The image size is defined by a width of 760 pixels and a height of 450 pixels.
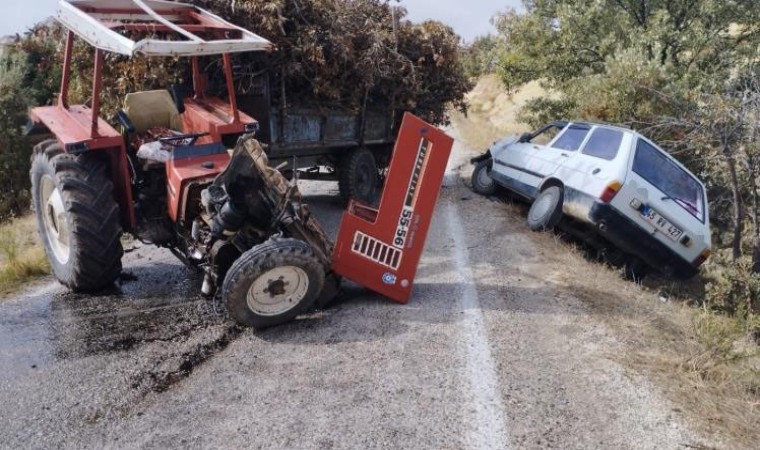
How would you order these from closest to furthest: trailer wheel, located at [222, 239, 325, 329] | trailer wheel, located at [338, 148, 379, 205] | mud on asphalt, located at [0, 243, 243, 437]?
mud on asphalt, located at [0, 243, 243, 437]
trailer wheel, located at [222, 239, 325, 329]
trailer wheel, located at [338, 148, 379, 205]

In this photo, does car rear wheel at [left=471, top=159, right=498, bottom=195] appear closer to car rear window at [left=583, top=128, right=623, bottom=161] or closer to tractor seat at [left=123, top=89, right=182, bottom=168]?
car rear window at [left=583, top=128, right=623, bottom=161]

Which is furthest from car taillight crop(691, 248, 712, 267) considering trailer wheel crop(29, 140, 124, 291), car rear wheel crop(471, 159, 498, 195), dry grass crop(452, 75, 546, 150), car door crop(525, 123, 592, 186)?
dry grass crop(452, 75, 546, 150)

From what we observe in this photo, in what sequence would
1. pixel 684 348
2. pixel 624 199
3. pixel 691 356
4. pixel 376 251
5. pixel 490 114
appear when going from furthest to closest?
pixel 490 114 < pixel 624 199 < pixel 376 251 < pixel 684 348 < pixel 691 356

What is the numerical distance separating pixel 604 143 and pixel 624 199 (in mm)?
1187

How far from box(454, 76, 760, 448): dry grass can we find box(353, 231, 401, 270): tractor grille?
6.15ft

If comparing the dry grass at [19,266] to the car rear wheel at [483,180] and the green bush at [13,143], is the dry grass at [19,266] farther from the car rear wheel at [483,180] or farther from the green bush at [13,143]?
the green bush at [13,143]

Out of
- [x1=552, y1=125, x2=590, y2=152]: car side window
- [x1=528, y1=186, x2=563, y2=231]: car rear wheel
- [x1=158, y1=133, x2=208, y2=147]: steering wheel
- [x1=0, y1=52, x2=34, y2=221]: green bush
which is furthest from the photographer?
[x1=0, y1=52, x2=34, y2=221]: green bush

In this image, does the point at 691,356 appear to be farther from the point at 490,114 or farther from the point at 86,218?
the point at 490,114

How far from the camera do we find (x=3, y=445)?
10.5 feet

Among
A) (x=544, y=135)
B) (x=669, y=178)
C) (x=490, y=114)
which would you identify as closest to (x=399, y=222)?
(x=669, y=178)

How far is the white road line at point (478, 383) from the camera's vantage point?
3.34m

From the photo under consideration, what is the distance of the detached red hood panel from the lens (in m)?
4.95

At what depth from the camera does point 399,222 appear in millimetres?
5051

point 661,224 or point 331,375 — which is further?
point 661,224
